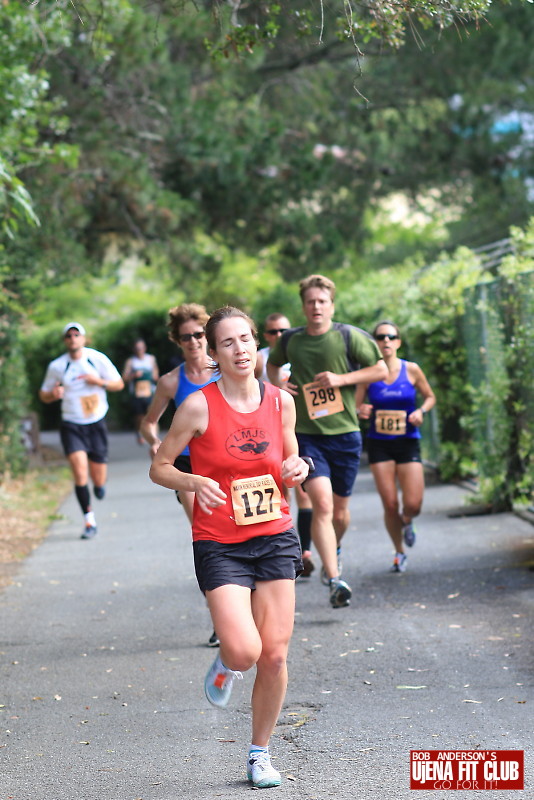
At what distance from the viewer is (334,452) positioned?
8.38 m

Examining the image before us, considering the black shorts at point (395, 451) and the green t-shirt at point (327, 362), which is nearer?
the green t-shirt at point (327, 362)

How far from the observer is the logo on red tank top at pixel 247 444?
4.88m

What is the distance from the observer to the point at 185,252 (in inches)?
902

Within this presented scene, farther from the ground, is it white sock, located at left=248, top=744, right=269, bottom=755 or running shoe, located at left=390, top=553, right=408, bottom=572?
white sock, located at left=248, top=744, right=269, bottom=755

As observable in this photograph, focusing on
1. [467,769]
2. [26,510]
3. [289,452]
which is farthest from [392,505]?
[26,510]

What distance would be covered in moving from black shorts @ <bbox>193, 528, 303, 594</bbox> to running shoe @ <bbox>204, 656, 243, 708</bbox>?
13.7 inches

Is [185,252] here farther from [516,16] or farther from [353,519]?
[353,519]

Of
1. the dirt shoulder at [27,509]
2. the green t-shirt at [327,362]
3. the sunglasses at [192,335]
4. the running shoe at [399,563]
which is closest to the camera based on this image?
the sunglasses at [192,335]

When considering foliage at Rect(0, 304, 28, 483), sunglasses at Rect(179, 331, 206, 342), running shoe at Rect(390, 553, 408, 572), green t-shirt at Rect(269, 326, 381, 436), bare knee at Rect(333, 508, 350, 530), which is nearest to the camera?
sunglasses at Rect(179, 331, 206, 342)

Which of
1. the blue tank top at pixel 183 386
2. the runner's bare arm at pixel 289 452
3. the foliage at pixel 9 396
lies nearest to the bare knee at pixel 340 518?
the blue tank top at pixel 183 386

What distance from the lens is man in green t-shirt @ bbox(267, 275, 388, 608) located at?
8.21 m

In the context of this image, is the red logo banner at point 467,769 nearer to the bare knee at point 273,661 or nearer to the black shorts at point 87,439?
the bare knee at point 273,661

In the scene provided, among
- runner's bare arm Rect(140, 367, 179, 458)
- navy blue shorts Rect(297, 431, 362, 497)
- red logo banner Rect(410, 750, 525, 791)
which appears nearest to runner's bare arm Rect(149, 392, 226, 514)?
red logo banner Rect(410, 750, 525, 791)

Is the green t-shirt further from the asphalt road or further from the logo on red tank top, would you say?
the logo on red tank top
